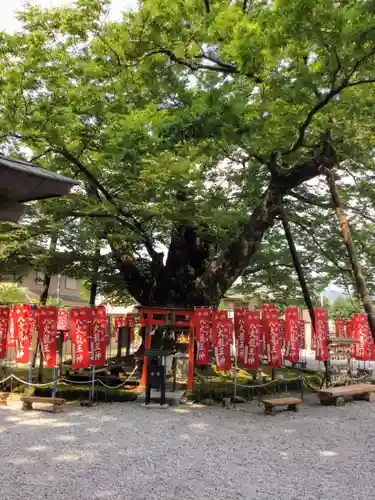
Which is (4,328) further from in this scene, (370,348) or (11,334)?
(370,348)

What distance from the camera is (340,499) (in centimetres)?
516

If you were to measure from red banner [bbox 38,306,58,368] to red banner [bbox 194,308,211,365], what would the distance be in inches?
158

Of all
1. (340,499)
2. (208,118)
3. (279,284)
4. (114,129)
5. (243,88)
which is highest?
(243,88)

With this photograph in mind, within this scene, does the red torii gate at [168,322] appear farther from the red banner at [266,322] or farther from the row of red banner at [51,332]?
the red banner at [266,322]

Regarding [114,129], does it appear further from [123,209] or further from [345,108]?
[345,108]

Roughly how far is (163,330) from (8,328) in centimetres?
557

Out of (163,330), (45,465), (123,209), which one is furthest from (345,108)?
(163,330)

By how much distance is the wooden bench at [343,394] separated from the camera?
11852 mm

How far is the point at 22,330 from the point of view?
11.4 meters

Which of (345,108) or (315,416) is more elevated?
(345,108)

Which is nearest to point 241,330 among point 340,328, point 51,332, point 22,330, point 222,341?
point 222,341

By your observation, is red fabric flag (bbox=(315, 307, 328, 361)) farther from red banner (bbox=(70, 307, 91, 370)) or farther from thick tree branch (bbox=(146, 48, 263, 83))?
thick tree branch (bbox=(146, 48, 263, 83))

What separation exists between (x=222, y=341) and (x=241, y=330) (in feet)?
2.26

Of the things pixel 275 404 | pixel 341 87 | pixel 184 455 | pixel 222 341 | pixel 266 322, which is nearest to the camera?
pixel 184 455
